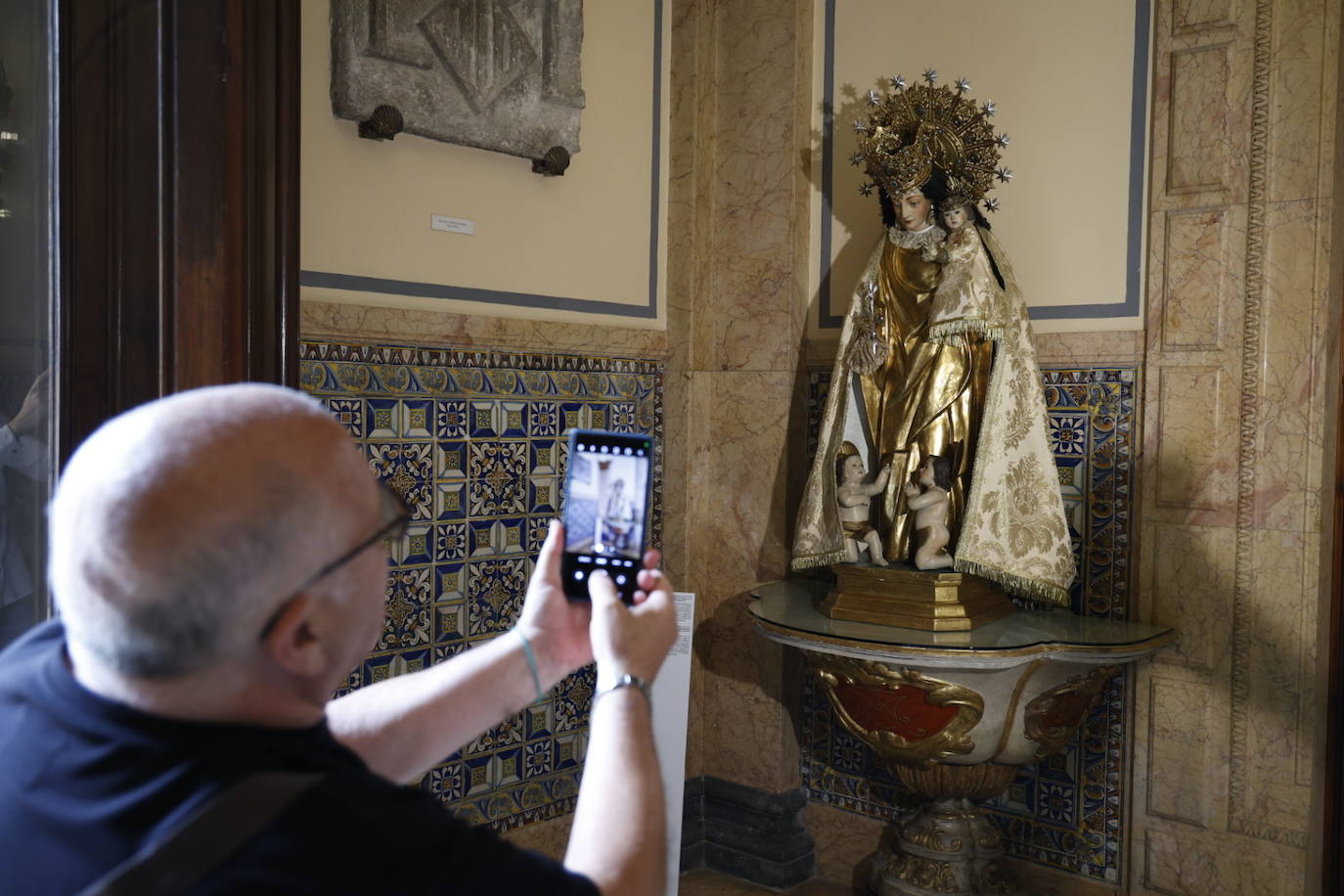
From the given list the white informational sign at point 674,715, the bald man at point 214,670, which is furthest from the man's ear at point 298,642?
the white informational sign at point 674,715

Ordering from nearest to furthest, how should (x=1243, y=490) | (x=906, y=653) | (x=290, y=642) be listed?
(x=290, y=642)
(x=906, y=653)
(x=1243, y=490)

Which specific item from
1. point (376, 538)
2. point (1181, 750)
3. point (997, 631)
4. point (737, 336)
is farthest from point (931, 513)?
point (376, 538)

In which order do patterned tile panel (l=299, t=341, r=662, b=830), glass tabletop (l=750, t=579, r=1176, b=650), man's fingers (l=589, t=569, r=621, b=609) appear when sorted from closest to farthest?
man's fingers (l=589, t=569, r=621, b=609)
glass tabletop (l=750, t=579, r=1176, b=650)
patterned tile panel (l=299, t=341, r=662, b=830)

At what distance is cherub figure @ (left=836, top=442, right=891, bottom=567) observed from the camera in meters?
3.19

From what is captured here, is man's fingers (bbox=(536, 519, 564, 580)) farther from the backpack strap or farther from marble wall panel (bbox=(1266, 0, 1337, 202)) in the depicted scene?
marble wall panel (bbox=(1266, 0, 1337, 202))

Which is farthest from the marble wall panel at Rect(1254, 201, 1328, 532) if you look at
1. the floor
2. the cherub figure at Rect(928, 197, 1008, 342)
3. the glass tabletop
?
the floor

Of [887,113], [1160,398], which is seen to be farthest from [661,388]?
[1160,398]

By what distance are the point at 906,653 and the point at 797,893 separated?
128cm

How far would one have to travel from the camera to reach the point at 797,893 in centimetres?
366

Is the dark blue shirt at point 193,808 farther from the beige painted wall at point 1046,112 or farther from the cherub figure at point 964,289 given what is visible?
the beige painted wall at point 1046,112

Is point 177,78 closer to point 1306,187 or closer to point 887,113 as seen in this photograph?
point 887,113

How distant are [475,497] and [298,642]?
2279 millimetres

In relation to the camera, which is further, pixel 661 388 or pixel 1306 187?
pixel 661 388

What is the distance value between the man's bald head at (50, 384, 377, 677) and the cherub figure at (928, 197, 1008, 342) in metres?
2.29
